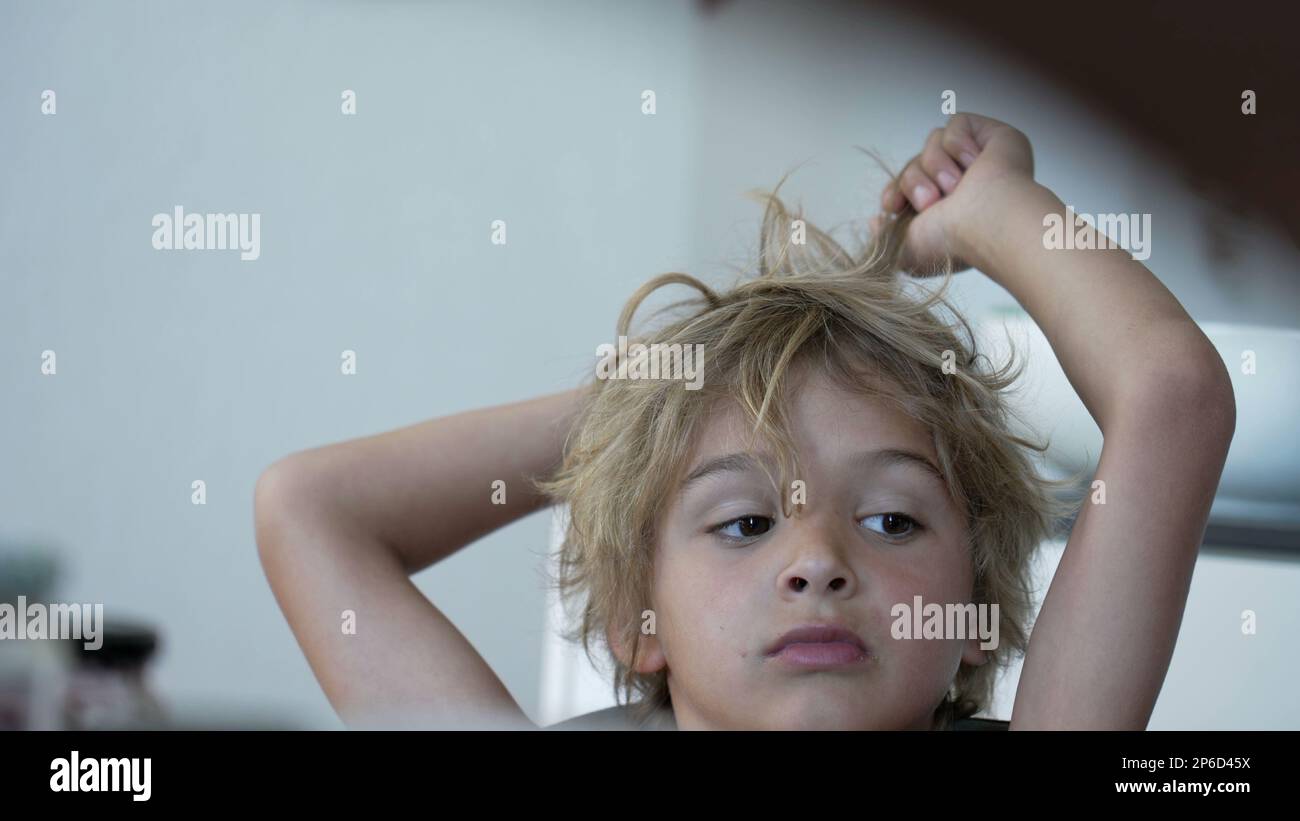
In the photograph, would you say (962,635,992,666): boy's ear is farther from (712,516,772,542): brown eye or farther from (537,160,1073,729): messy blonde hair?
(712,516,772,542): brown eye

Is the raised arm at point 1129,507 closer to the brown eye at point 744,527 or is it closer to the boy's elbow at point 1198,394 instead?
the boy's elbow at point 1198,394

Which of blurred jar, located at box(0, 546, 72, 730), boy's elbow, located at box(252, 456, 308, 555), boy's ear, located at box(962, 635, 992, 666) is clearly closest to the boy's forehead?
boy's ear, located at box(962, 635, 992, 666)

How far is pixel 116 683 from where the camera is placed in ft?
2.22

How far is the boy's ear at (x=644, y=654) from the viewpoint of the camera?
66 centimetres

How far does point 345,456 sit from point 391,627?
0.14m

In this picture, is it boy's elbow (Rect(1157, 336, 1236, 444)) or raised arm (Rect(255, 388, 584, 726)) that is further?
raised arm (Rect(255, 388, 584, 726))

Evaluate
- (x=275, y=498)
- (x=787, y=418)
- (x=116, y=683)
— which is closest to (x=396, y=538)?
(x=275, y=498)

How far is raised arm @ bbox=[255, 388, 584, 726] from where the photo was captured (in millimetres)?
655

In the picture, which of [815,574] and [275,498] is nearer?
[815,574]

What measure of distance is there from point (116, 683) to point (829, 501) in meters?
0.44

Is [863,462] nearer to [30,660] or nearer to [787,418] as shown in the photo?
[787,418]
